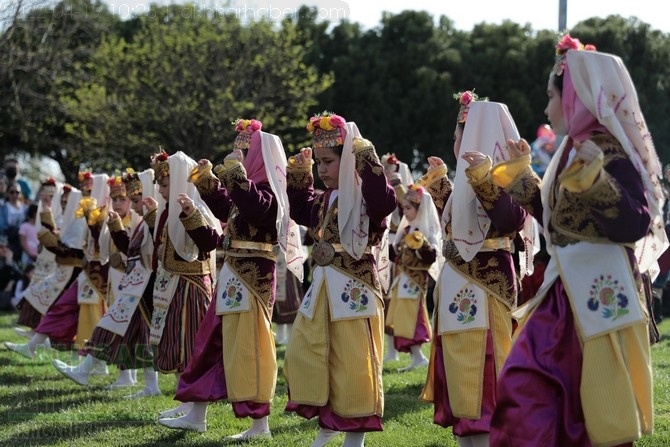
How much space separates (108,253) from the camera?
29.9 feet

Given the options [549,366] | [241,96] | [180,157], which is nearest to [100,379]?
[180,157]

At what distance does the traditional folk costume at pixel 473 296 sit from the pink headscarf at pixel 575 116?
1.02 m

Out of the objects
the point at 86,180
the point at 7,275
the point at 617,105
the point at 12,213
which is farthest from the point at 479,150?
the point at 7,275

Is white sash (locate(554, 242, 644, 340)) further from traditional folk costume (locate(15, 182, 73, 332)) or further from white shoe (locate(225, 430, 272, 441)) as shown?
traditional folk costume (locate(15, 182, 73, 332))

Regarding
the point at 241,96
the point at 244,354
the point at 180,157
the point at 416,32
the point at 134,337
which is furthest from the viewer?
the point at 416,32

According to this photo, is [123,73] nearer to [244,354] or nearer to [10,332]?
[10,332]

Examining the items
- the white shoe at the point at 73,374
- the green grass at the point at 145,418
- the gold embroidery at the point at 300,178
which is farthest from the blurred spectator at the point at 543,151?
the gold embroidery at the point at 300,178

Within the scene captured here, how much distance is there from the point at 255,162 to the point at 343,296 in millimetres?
1190

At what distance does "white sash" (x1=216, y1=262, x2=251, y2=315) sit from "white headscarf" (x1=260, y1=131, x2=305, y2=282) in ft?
1.14

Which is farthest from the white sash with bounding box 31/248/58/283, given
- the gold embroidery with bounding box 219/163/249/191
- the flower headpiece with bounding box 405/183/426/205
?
the gold embroidery with bounding box 219/163/249/191

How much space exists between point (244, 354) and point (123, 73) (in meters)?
16.1

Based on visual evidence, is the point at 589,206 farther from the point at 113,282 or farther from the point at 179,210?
the point at 113,282

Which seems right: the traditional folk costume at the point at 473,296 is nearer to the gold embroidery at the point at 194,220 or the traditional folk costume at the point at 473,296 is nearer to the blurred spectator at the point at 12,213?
the gold embroidery at the point at 194,220

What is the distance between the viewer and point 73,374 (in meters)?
8.38
